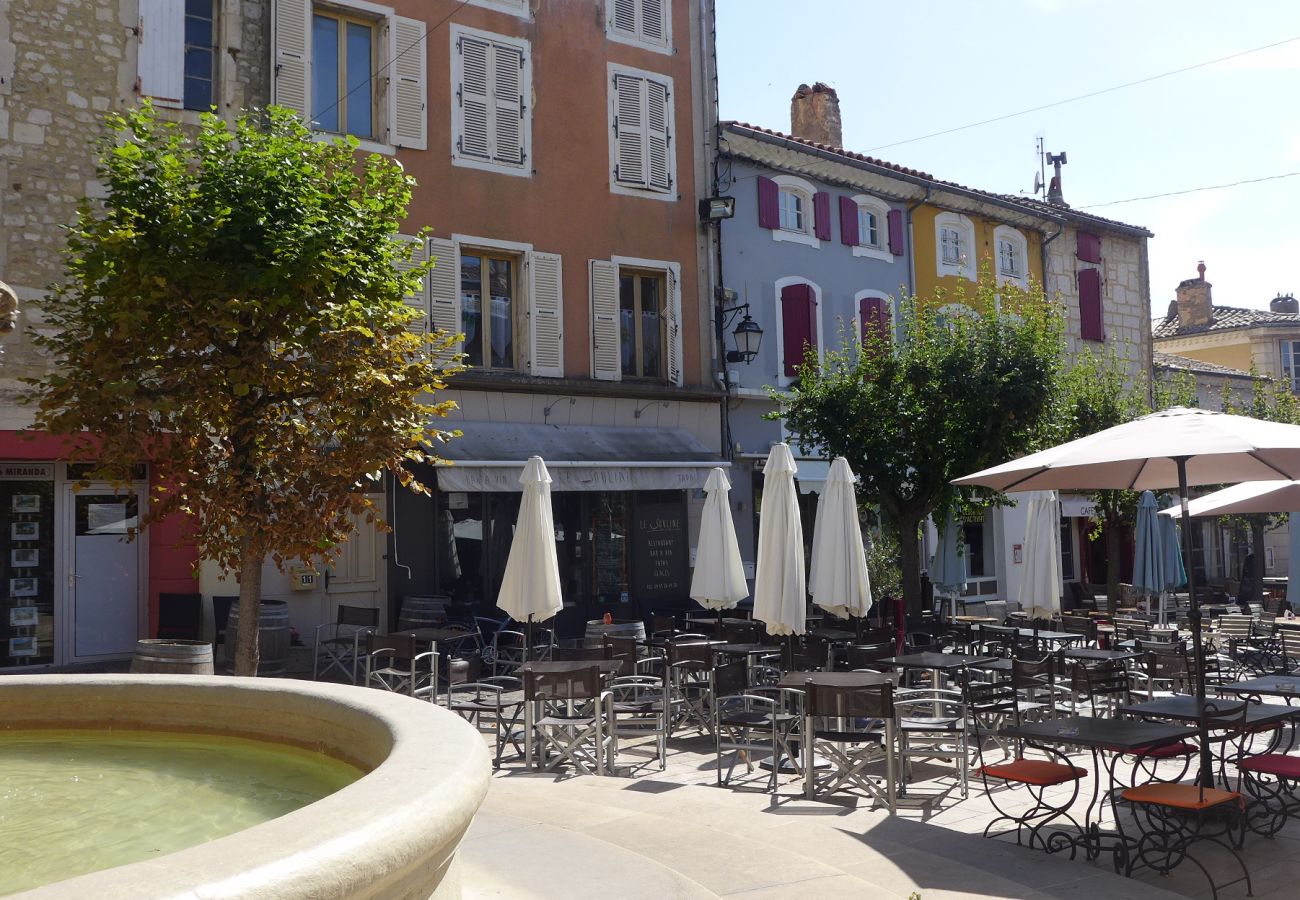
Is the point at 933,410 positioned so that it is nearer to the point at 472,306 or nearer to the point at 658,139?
the point at 472,306

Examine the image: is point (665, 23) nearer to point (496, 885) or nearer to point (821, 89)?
point (821, 89)

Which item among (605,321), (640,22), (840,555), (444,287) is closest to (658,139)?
(640,22)

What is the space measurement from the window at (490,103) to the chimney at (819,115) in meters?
7.80

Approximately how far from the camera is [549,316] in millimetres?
17234

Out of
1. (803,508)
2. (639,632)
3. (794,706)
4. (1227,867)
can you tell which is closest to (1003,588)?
(803,508)

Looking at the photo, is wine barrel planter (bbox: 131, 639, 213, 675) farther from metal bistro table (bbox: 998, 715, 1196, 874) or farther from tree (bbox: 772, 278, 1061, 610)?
tree (bbox: 772, 278, 1061, 610)

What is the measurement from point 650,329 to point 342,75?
582 centimetres

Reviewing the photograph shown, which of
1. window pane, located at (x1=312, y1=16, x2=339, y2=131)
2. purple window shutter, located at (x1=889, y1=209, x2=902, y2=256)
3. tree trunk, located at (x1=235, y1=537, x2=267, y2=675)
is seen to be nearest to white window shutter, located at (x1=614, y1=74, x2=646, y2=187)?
window pane, located at (x1=312, y1=16, x2=339, y2=131)

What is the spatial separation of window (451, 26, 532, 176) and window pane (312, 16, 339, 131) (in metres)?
1.63

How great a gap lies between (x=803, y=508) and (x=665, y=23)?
8252 millimetres

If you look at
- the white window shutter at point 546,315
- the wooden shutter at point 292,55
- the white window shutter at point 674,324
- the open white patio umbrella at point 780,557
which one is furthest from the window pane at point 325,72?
the open white patio umbrella at point 780,557

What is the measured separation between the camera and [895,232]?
22.3 m

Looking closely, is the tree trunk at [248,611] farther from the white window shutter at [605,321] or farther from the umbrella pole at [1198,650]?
the white window shutter at [605,321]

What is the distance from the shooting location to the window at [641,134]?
18344 millimetres
